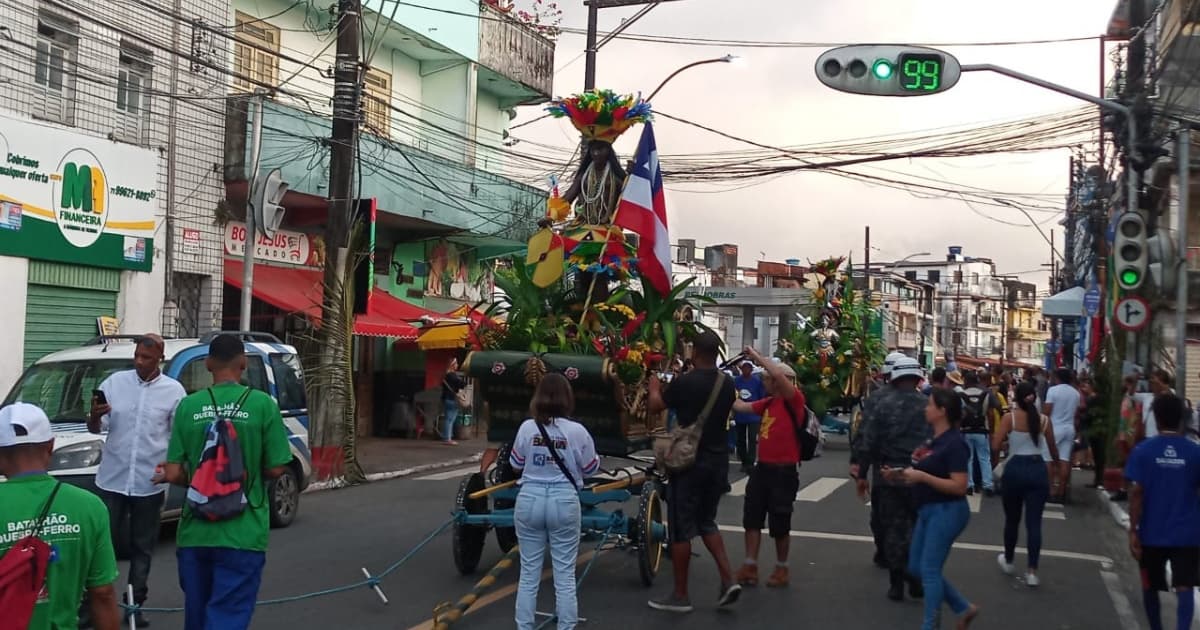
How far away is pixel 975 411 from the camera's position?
50.6ft

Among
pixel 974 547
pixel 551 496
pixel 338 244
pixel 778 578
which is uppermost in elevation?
pixel 338 244

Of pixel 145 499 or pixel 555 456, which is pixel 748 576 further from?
pixel 145 499

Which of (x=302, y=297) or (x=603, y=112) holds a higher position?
(x=603, y=112)

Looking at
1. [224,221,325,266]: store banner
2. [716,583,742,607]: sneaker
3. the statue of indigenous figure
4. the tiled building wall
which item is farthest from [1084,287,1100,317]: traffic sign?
[716,583,742,607]: sneaker

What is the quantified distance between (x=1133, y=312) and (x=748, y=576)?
7.71 m

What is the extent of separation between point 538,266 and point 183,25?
37.1 ft

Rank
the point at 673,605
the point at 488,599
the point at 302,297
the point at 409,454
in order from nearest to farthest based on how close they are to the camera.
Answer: the point at 673,605
the point at 488,599
the point at 302,297
the point at 409,454

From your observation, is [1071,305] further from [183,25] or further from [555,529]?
[555,529]

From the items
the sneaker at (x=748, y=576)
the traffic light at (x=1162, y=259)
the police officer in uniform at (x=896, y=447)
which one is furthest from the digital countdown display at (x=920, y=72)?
the sneaker at (x=748, y=576)

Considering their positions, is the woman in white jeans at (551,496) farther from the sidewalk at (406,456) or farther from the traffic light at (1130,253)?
the traffic light at (1130,253)

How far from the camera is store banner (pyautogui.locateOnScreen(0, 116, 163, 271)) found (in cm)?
1479

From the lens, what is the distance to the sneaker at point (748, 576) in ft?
29.8

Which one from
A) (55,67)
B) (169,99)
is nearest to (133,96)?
(169,99)

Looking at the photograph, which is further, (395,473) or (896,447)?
(395,473)
